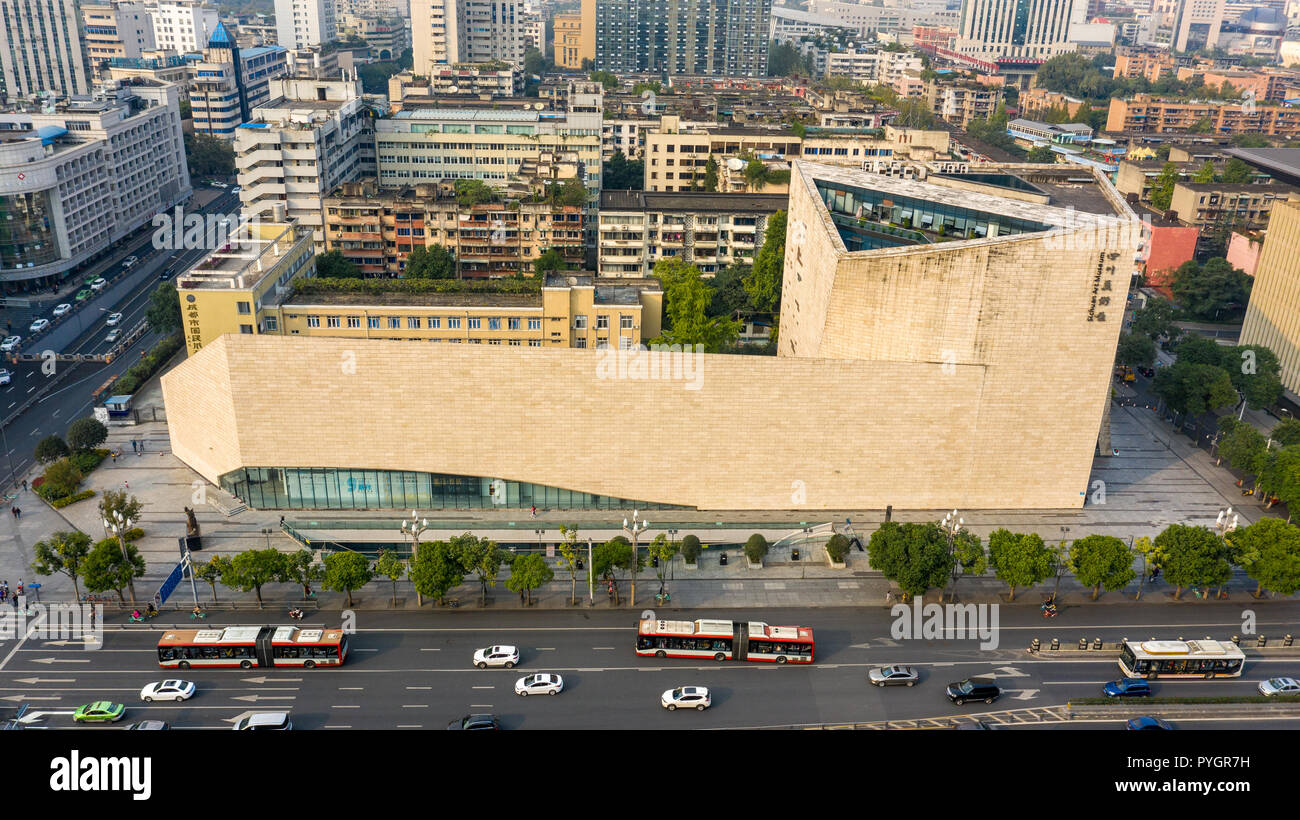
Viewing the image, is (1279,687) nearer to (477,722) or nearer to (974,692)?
(974,692)

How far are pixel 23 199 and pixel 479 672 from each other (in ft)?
264

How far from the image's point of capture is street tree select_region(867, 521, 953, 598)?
50.4 meters

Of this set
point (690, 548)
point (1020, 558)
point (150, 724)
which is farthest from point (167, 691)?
point (1020, 558)

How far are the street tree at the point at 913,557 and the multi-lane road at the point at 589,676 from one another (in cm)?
296

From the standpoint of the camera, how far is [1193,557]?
51.0m

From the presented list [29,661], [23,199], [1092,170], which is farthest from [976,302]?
[23,199]

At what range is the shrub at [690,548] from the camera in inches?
2217

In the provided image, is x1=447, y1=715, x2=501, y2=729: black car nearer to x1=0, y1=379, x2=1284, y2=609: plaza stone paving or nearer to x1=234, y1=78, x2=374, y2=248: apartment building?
x1=0, y1=379, x2=1284, y2=609: plaza stone paving

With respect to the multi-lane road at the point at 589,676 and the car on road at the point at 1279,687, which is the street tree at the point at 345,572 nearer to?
the multi-lane road at the point at 589,676

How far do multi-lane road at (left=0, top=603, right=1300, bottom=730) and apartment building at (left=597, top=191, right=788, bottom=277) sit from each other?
2122 inches

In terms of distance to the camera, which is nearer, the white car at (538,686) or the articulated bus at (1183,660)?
the white car at (538,686)

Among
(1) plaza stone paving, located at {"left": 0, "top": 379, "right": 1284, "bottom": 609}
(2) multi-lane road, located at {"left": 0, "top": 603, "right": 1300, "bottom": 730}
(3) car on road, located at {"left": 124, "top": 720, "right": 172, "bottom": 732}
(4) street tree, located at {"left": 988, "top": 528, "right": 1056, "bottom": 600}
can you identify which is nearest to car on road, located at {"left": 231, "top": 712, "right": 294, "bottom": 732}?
(2) multi-lane road, located at {"left": 0, "top": 603, "right": 1300, "bottom": 730}

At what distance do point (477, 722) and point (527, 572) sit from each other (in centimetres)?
1026

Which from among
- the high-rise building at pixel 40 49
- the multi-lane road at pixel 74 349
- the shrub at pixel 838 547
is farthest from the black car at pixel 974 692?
the high-rise building at pixel 40 49
